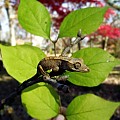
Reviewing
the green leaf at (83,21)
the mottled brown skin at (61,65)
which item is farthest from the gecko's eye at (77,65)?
the green leaf at (83,21)

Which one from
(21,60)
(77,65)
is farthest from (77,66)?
(21,60)

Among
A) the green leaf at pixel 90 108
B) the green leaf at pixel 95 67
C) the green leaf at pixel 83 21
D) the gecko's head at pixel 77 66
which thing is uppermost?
the green leaf at pixel 83 21

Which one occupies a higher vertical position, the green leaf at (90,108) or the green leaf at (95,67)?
the green leaf at (95,67)

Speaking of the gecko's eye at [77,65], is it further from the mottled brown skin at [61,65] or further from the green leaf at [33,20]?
the green leaf at [33,20]

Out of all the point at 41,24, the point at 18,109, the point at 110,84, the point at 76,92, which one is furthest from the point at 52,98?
the point at 110,84

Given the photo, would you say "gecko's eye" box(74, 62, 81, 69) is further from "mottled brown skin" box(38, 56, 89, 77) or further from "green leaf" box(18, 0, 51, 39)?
"green leaf" box(18, 0, 51, 39)

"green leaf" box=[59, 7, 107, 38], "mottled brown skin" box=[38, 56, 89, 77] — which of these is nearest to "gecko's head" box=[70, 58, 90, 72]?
"mottled brown skin" box=[38, 56, 89, 77]
